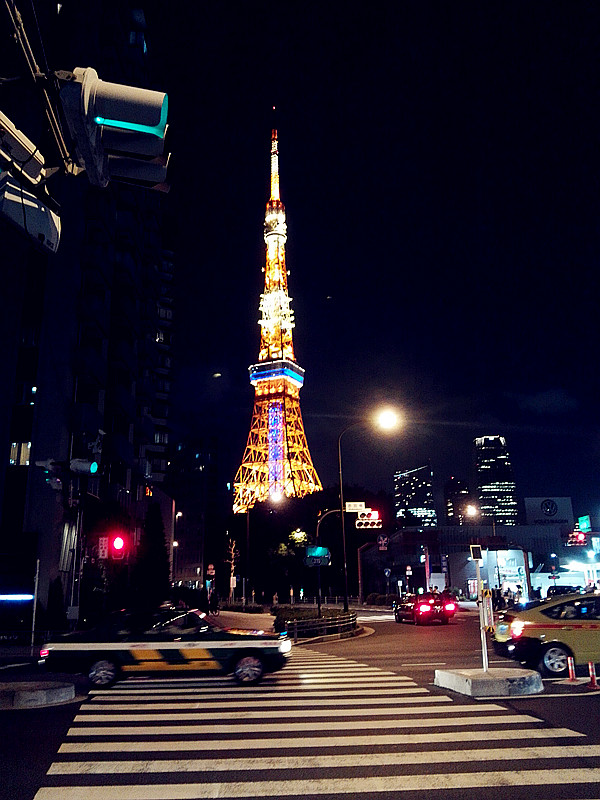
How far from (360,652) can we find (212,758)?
13.4m

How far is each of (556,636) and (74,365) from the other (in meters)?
31.9

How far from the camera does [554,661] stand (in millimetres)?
13414

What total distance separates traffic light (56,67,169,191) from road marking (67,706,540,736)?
7129 millimetres

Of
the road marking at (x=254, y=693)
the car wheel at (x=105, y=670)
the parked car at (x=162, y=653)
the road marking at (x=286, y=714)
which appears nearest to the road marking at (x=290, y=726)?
the road marking at (x=286, y=714)

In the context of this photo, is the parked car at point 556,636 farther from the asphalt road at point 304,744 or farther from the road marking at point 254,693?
the road marking at point 254,693

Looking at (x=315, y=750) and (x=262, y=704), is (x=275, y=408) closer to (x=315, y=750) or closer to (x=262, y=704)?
(x=262, y=704)

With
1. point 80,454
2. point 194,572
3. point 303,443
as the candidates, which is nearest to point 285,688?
point 80,454

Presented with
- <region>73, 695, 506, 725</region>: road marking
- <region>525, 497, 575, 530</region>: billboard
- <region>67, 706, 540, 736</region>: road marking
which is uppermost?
<region>525, 497, 575, 530</region>: billboard

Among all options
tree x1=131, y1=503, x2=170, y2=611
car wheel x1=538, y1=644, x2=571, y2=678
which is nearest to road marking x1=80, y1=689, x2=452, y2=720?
car wheel x1=538, y1=644, x2=571, y2=678

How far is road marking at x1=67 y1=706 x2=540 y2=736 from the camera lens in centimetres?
862

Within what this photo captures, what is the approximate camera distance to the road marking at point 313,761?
6.88 metres

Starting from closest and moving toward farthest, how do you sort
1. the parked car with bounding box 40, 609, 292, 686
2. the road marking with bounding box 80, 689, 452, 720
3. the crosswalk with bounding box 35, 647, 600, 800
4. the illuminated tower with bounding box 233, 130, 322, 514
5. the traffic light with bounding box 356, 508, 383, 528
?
the crosswalk with bounding box 35, 647, 600, 800
the road marking with bounding box 80, 689, 452, 720
the parked car with bounding box 40, 609, 292, 686
the traffic light with bounding box 356, 508, 383, 528
the illuminated tower with bounding box 233, 130, 322, 514

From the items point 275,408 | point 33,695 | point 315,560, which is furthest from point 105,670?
point 275,408

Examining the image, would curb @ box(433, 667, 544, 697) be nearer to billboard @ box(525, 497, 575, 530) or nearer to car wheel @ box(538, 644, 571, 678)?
car wheel @ box(538, 644, 571, 678)
